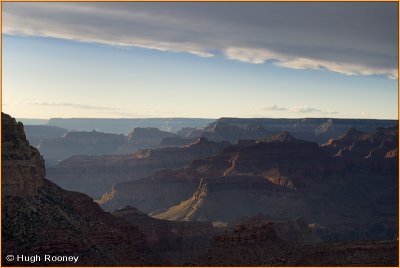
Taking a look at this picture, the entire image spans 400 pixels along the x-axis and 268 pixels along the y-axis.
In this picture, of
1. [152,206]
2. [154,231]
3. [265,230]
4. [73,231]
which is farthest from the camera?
[152,206]

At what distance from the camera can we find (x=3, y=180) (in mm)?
73188

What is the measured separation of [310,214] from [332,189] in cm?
2597

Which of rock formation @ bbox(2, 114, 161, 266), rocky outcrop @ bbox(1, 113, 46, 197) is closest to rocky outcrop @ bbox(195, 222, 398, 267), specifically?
rock formation @ bbox(2, 114, 161, 266)

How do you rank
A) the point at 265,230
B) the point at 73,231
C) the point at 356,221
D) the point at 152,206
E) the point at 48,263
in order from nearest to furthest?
the point at 48,263, the point at 73,231, the point at 265,230, the point at 356,221, the point at 152,206

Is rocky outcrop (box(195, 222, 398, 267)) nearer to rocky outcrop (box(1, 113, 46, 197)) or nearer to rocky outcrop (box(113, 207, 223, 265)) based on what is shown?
rocky outcrop (box(1, 113, 46, 197))

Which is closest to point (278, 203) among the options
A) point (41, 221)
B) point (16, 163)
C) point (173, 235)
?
point (173, 235)

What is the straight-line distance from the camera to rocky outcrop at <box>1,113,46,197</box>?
73.4 m

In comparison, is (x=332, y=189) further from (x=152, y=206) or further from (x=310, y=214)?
(x=152, y=206)

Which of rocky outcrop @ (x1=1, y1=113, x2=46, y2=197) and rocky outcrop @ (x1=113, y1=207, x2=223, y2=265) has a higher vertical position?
rocky outcrop @ (x1=1, y1=113, x2=46, y2=197)

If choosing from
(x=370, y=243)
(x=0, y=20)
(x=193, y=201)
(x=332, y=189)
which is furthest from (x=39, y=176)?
(x=332, y=189)

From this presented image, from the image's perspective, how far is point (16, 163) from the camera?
244 feet

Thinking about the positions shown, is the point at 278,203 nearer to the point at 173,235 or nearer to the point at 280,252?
the point at 173,235

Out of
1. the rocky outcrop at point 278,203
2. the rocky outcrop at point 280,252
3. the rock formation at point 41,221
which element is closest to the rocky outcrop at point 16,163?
the rock formation at point 41,221

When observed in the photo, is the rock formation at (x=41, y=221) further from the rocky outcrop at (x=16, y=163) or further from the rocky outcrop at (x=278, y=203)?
the rocky outcrop at (x=278, y=203)
